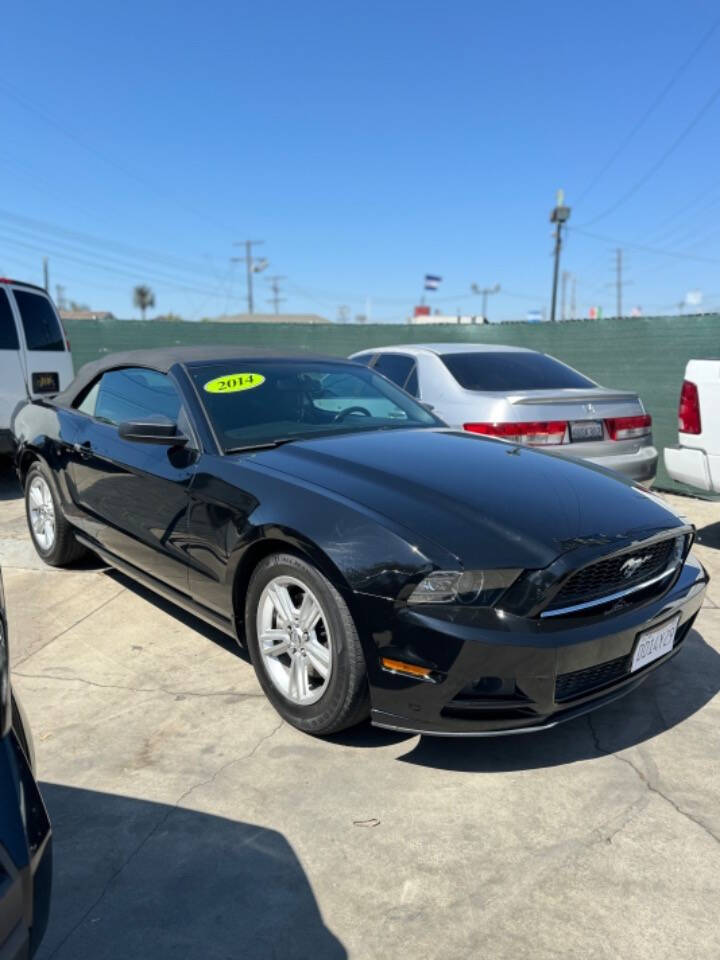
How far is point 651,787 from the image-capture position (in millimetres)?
2705

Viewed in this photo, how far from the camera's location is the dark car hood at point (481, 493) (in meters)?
2.65

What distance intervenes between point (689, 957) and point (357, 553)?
1.48m

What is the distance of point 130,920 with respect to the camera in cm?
210

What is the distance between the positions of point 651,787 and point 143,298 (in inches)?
4219

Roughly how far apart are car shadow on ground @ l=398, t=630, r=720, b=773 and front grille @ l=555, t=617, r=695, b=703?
0.34 metres

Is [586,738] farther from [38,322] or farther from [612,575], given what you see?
[38,322]

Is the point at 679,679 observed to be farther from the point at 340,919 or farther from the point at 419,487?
the point at 340,919

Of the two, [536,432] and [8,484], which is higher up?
[536,432]

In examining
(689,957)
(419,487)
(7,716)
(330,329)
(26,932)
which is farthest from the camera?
(330,329)

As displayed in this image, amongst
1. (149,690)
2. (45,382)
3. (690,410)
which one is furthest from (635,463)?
(45,382)

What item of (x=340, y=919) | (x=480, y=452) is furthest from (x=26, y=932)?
(x=480, y=452)

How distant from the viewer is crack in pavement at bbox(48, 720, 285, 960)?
2070mm

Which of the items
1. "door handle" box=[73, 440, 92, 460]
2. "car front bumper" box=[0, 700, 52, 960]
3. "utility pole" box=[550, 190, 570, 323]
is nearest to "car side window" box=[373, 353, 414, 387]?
"door handle" box=[73, 440, 92, 460]

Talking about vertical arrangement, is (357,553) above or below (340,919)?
above
